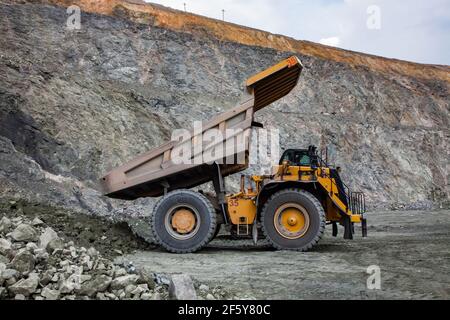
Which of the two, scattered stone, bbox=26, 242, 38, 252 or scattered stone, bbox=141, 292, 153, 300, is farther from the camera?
scattered stone, bbox=26, 242, 38, 252

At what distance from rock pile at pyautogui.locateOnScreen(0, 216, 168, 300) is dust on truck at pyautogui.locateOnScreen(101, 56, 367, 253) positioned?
231 centimetres

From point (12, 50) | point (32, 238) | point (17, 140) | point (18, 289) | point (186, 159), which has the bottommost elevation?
point (18, 289)

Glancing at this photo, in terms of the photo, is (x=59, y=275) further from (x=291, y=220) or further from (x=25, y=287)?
(x=291, y=220)

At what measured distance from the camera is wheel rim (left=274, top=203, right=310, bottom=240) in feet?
25.2

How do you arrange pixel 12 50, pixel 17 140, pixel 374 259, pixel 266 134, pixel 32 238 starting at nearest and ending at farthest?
pixel 32 238 < pixel 374 259 < pixel 17 140 < pixel 12 50 < pixel 266 134

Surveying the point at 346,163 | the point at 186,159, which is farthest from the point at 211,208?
the point at 346,163

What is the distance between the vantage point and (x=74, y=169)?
13.3 meters

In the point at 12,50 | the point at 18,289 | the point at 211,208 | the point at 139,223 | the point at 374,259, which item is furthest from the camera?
the point at 12,50

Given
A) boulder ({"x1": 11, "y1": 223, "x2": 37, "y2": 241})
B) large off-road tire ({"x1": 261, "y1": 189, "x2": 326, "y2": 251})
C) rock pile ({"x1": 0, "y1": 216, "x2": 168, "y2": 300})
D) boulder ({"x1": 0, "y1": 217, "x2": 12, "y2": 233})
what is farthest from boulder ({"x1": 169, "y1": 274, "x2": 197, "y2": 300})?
large off-road tire ({"x1": 261, "y1": 189, "x2": 326, "y2": 251})

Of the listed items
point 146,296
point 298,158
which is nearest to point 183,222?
point 298,158

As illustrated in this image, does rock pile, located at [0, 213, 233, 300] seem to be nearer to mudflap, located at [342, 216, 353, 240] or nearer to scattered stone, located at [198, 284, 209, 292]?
scattered stone, located at [198, 284, 209, 292]

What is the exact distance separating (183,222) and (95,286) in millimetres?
3412

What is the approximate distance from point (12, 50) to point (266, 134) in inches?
415
